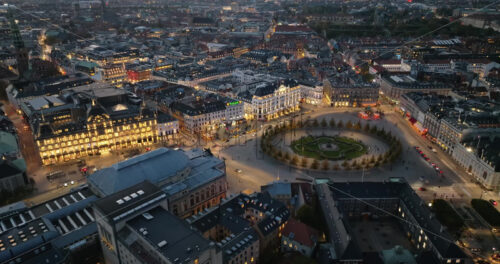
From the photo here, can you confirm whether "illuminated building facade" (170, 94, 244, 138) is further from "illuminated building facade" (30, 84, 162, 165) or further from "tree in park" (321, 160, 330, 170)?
"tree in park" (321, 160, 330, 170)

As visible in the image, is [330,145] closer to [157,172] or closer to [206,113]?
[206,113]

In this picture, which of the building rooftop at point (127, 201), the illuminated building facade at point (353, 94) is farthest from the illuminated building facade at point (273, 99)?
the building rooftop at point (127, 201)

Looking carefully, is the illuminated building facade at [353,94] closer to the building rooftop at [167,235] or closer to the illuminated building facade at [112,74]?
the building rooftop at [167,235]

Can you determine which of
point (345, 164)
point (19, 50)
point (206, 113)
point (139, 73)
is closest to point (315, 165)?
point (345, 164)

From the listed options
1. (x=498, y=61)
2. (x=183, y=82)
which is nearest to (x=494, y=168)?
(x=183, y=82)

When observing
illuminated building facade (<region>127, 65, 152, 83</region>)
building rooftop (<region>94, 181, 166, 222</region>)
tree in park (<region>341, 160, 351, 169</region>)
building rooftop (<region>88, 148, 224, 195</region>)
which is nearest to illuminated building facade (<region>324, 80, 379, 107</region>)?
tree in park (<region>341, 160, 351, 169</region>)

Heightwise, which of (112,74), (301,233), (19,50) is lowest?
(301,233)
